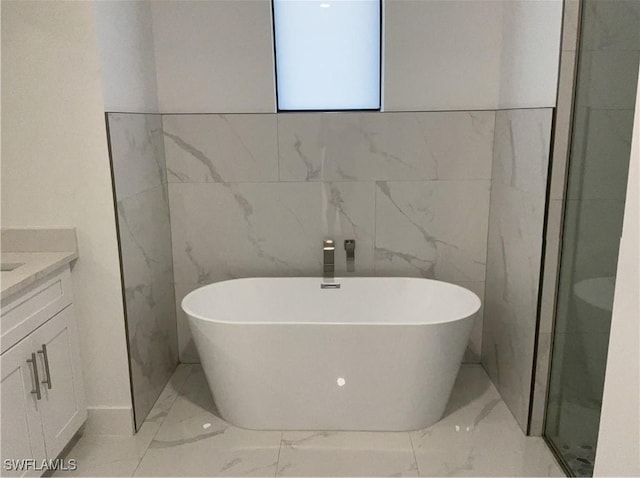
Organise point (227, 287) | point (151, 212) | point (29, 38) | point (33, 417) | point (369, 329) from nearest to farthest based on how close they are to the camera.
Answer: point (33, 417) → point (29, 38) → point (369, 329) → point (151, 212) → point (227, 287)

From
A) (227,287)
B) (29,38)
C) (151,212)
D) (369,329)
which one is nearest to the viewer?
(29,38)

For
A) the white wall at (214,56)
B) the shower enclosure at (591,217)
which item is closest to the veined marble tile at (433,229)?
the shower enclosure at (591,217)

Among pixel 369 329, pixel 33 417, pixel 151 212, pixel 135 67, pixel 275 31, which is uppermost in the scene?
pixel 275 31

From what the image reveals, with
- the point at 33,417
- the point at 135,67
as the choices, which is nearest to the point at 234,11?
the point at 135,67

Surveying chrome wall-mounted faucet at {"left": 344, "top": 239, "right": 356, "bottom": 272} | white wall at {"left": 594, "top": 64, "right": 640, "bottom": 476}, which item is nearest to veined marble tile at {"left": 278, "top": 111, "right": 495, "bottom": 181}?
chrome wall-mounted faucet at {"left": 344, "top": 239, "right": 356, "bottom": 272}

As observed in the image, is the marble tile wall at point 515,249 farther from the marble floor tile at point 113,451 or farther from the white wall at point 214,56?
the marble floor tile at point 113,451

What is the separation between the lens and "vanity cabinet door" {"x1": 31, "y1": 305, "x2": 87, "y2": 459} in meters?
2.10

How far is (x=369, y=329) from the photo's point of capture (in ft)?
7.81

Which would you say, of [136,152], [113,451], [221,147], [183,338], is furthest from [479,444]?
[136,152]

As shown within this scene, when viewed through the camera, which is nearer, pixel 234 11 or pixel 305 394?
pixel 305 394

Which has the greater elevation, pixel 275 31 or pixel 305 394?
pixel 275 31

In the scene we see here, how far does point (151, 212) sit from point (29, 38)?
98 cm

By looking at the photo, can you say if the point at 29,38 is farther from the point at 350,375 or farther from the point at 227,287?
the point at 350,375

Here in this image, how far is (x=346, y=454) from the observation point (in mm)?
2418
